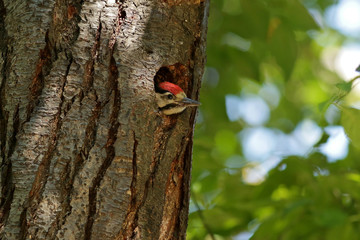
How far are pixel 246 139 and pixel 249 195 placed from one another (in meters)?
4.75

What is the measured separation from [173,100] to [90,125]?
21.3 inches

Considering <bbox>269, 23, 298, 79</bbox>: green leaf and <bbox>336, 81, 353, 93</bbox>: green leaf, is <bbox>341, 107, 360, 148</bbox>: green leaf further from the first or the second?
<bbox>269, 23, 298, 79</bbox>: green leaf

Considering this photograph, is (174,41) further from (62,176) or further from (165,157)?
(62,176)

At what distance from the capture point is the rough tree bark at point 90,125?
2.02 m

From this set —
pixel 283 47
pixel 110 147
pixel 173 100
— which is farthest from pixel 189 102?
pixel 283 47

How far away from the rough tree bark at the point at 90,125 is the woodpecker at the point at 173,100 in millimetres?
54

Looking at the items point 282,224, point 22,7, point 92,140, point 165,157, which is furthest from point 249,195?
point 22,7

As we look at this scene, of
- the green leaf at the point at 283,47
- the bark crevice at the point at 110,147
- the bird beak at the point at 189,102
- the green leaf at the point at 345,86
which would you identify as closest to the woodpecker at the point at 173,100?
the bird beak at the point at 189,102

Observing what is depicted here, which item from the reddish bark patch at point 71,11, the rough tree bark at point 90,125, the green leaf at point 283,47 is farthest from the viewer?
the green leaf at point 283,47

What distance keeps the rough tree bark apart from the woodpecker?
2.1 inches

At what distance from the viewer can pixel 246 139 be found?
8883 mm

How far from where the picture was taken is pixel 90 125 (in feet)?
7.12

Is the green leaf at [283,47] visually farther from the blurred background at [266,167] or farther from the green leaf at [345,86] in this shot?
the green leaf at [345,86]

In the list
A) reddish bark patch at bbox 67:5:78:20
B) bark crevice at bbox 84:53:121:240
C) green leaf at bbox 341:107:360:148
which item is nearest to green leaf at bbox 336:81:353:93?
green leaf at bbox 341:107:360:148
